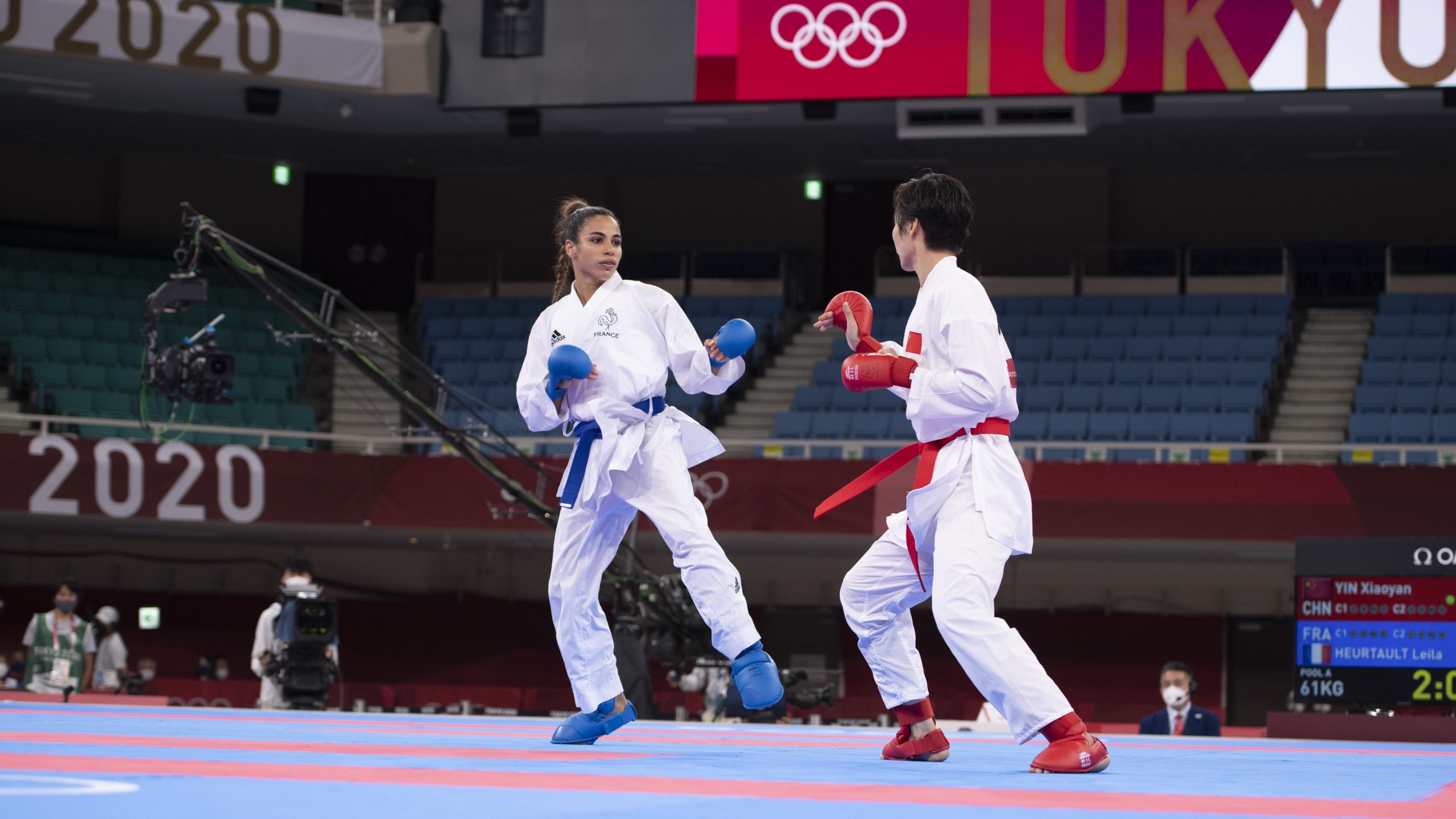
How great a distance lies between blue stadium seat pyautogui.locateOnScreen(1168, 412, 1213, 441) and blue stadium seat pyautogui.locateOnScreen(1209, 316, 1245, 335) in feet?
6.32

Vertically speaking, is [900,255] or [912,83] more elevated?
[912,83]

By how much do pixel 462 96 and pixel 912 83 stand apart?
482 cm

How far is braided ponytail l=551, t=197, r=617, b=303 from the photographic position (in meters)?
4.90

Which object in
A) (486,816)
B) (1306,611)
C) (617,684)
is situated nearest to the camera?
(486,816)

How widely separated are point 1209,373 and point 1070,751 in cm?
1313

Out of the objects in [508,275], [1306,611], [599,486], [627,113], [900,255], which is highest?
[627,113]

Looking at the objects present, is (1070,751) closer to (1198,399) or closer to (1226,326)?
(1198,399)

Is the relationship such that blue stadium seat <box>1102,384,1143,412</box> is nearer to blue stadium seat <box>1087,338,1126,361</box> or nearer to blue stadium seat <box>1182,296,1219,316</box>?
blue stadium seat <box>1087,338,1126,361</box>

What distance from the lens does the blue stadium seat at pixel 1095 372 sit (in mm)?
16062

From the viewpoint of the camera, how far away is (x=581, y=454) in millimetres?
4672

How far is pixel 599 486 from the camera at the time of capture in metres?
4.60

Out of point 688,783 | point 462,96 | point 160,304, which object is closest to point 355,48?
point 462,96

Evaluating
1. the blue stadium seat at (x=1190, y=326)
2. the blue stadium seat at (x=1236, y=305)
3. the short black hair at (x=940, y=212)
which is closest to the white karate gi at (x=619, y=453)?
the short black hair at (x=940, y=212)

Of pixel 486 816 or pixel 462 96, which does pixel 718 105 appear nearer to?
pixel 462 96
